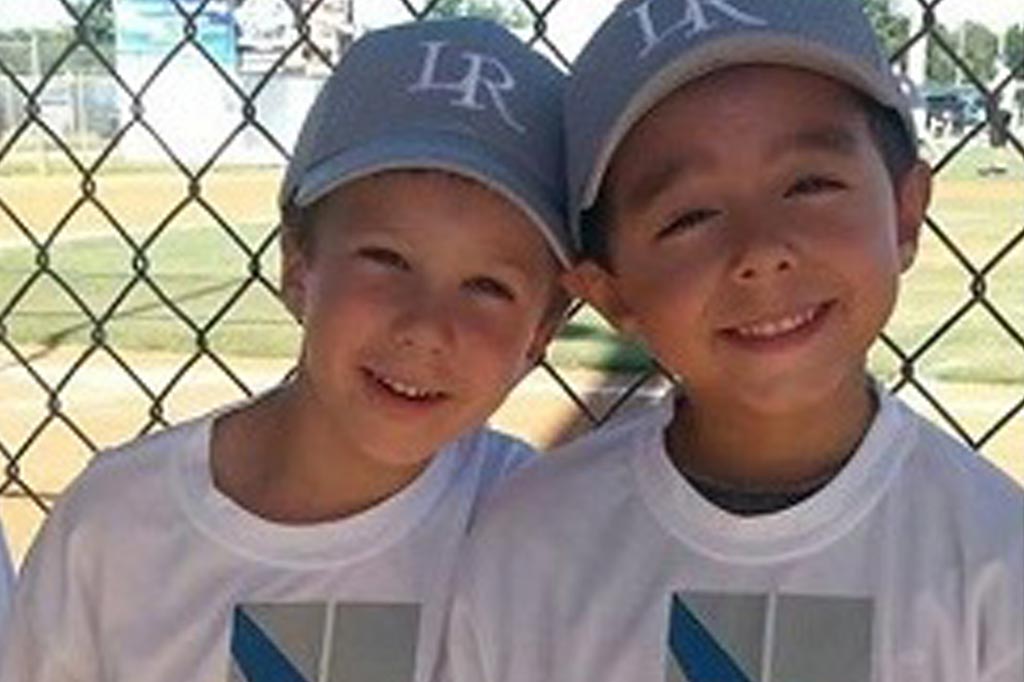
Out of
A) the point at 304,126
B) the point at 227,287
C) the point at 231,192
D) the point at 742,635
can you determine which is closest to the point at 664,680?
the point at 742,635

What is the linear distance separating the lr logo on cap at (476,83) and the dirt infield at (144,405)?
290cm

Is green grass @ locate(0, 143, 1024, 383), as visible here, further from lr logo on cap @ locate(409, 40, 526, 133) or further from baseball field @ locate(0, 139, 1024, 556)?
lr logo on cap @ locate(409, 40, 526, 133)

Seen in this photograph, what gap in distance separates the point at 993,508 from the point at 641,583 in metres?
0.23

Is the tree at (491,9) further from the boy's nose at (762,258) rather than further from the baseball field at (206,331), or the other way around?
the boy's nose at (762,258)

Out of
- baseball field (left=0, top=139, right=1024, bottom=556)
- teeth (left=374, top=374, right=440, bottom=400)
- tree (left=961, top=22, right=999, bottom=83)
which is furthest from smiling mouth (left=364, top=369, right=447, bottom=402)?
tree (left=961, top=22, right=999, bottom=83)

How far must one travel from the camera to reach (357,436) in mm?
1265

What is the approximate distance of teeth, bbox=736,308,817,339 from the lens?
45.2 inches

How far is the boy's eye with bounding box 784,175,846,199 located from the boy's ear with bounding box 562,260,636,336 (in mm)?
138

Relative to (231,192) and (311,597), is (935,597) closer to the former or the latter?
(311,597)

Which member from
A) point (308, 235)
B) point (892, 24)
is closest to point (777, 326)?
point (308, 235)

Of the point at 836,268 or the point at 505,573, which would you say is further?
the point at 505,573

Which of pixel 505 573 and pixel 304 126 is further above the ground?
pixel 304 126

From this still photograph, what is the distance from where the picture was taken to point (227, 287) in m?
11.2

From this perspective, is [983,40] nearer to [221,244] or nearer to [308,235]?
[308,235]
